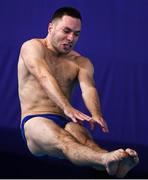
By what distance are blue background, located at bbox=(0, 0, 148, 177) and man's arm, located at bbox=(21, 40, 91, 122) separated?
35.1 inches

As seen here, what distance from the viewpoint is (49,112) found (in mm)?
1795

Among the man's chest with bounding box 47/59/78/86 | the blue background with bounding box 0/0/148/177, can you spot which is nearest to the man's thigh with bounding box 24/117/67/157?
the man's chest with bounding box 47/59/78/86

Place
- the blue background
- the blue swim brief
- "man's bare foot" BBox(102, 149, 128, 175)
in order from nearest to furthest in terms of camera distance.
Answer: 1. "man's bare foot" BBox(102, 149, 128, 175)
2. the blue swim brief
3. the blue background

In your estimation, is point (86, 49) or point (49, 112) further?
point (86, 49)

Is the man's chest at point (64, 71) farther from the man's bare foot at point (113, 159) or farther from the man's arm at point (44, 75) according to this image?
the man's bare foot at point (113, 159)

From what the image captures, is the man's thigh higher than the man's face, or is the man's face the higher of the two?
the man's face

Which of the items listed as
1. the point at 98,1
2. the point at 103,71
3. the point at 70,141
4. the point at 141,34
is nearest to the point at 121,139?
the point at 103,71

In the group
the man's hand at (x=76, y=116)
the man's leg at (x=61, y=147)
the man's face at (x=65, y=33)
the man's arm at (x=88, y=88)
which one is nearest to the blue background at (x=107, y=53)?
the man's arm at (x=88, y=88)

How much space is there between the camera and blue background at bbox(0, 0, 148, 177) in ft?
8.70

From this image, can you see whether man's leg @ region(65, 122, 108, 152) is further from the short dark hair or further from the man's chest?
the short dark hair

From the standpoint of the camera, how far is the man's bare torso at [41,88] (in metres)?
1.82

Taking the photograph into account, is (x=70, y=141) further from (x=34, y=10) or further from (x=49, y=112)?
(x=34, y=10)

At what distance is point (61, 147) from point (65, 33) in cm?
47

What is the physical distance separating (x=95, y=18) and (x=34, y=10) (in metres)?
0.34
